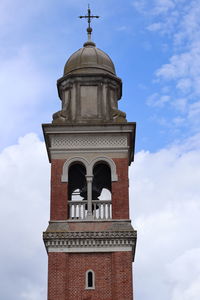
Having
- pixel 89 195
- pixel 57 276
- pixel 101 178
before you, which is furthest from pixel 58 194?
pixel 57 276

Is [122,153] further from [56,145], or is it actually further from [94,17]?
[94,17]

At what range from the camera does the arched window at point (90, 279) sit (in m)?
29.5

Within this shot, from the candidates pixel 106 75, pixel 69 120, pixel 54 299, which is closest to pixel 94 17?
pixel 106 75

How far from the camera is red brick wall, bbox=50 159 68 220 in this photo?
31.0 meters

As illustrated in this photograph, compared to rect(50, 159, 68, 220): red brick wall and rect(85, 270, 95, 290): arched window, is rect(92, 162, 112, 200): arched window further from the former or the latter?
rect(85, 270, 95, 290): arched window

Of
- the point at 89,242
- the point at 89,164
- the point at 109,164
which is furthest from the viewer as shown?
the point at 109,164

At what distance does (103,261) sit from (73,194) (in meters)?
4.19

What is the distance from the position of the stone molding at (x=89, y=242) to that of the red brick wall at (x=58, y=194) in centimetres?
106

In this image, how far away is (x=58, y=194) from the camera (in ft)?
103

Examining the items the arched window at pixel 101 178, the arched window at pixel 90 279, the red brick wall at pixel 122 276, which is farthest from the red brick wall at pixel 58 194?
the red brick wall at pixel 122 276

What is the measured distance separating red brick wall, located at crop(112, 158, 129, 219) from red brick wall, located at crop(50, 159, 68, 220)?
2.02 metres

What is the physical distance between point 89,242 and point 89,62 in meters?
8.97

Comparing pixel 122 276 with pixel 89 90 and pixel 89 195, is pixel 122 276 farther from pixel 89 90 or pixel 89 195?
pixel 89 90

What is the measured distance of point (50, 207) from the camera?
1227 inches
